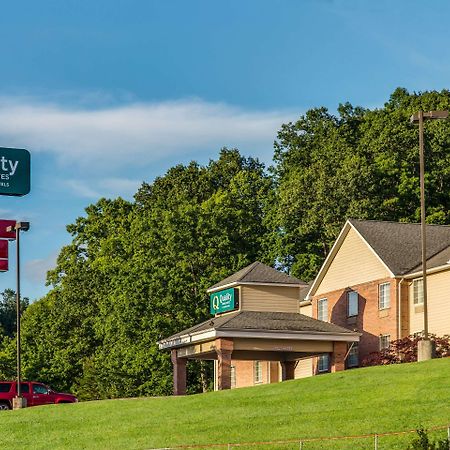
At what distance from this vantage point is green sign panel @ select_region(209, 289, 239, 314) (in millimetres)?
59219

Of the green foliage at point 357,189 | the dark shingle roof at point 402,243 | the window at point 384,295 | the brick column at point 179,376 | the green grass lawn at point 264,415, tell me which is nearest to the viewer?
the green grass lawn at point 264,415

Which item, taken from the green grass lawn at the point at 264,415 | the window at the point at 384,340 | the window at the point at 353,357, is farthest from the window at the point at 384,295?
the green grass lawn at the point at 264,415

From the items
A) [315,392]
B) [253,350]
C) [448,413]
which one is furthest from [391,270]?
[448,413]

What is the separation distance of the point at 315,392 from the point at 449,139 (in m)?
44.8

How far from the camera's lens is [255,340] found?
5469 cm

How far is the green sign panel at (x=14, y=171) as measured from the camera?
35.7 metres

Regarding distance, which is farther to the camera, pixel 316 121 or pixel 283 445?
pixel 316 121

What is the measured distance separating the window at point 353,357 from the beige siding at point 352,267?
3.33m

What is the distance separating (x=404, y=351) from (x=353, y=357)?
22.9 feet

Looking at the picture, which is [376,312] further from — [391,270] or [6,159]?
[6,159]

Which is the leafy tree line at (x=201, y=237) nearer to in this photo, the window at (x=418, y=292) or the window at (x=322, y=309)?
the window at (x=322, y=309)

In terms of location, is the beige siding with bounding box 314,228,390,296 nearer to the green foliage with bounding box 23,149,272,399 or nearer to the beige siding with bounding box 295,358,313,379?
the beige siding with bounding box 295,358,313,379

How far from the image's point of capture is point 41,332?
8869 centimetres

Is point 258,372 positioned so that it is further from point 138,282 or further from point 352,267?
point 138,282
